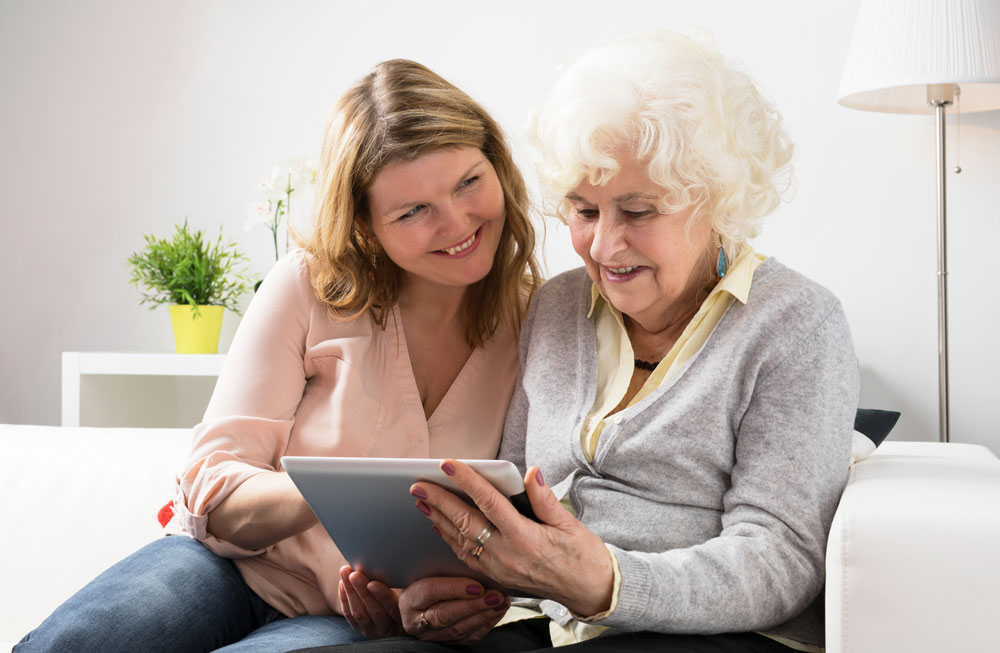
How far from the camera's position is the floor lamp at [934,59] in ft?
7.03

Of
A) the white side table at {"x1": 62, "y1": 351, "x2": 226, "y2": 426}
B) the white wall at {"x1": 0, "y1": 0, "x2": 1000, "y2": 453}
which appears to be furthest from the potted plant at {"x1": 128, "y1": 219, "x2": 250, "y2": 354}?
the white wall at {"x1": 0, "y1": 0, "x2": 1000, "y2": 453}

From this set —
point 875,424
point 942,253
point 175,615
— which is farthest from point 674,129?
point 942,253

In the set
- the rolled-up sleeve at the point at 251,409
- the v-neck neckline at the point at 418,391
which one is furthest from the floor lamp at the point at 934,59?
the rolled-up sleeve at the point at 251,409

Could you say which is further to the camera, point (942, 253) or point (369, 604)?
point (942, 253)

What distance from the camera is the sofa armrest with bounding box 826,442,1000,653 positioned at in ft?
2.87

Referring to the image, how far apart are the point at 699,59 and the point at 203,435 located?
831mm

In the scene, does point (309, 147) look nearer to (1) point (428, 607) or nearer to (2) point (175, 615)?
(2) point (175, 615)

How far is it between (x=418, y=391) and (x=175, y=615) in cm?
46

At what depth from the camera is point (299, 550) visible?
137 centimetres

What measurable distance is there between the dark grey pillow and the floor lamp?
0.84 meters

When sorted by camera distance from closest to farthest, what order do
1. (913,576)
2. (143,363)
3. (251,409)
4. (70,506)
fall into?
(913,576) → (251,409) → (70,506) → (143,363)

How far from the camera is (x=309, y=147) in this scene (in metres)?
2.92

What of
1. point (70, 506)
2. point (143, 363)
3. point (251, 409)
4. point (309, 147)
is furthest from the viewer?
point (309, 147)

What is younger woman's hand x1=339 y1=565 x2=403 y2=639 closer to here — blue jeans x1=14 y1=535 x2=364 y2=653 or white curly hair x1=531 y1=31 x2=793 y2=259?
blue jeans x1=14 y1=535 x2=364 y2=653
